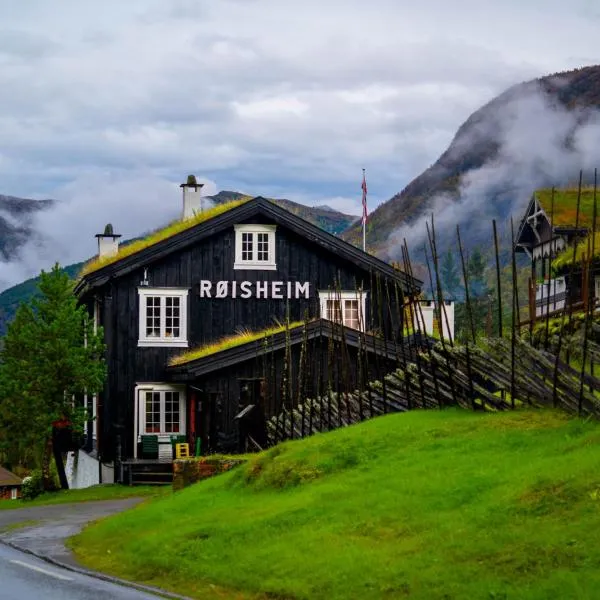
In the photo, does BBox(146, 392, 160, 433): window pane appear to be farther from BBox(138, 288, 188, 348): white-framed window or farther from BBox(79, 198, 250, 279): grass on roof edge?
BBox(79, 198, 250, 279): grass on roof edge

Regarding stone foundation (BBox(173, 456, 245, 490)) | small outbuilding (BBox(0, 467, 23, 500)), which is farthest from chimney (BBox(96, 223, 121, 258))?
small outbuilding (BBox(0, 467, 23, 500))

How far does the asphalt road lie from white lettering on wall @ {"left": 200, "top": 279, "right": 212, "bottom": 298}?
2633cm

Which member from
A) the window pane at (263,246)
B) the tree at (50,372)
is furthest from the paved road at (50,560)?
the window pane at (263,246)

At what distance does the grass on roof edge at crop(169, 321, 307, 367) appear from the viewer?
1628 inches

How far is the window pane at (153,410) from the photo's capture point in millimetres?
44344

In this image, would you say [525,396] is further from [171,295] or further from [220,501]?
[171,295]

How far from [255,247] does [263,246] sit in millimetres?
328

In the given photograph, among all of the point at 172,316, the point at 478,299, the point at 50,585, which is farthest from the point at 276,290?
the point at 478,299

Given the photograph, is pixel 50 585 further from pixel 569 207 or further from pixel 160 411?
pixel 569 207

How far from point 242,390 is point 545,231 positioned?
2012 cm

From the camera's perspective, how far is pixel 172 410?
4459 cm

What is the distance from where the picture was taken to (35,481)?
141 feet

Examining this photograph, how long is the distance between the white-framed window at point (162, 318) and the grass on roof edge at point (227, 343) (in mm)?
718

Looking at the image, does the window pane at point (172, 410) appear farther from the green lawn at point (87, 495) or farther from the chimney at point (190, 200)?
the chimney at point (190, 200)
